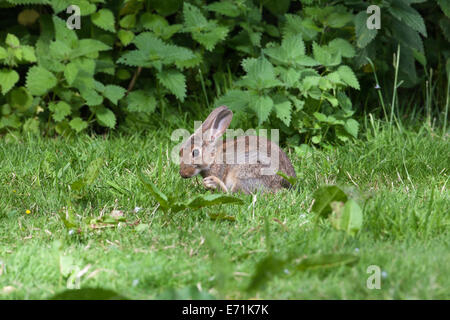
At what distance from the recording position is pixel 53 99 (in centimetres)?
607

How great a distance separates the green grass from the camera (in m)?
2.69

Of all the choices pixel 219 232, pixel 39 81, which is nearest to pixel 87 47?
pixel 39 81

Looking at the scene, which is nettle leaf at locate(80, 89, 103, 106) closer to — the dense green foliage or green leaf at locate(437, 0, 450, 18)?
the dense green foliage

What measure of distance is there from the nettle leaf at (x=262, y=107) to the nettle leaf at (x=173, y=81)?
85 cm

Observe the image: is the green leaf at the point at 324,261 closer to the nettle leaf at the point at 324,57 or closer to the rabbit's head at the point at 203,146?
the rabbit's head at the point at 203,146

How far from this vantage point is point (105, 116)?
5.99m

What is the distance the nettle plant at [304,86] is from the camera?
209 inches

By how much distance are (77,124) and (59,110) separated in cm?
23

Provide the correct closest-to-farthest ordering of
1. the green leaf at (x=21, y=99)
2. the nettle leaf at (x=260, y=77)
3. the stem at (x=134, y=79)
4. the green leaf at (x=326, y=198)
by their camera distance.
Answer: the green leaf at (x=326, y=198)
the nettle leaf at (x=260, y=77)
the green leaf at (x=21, y=99)
the stem at (x=134, y=79)

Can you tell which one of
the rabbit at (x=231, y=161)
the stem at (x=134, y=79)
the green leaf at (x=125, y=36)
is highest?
the green leaf at (x=125, y=36)

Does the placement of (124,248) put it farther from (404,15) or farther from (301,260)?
(404,15)

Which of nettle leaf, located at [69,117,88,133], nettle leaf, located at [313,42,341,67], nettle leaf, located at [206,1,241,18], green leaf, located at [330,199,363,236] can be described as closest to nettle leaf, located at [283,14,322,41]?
nettle leaf, located at [313,42,341,67]

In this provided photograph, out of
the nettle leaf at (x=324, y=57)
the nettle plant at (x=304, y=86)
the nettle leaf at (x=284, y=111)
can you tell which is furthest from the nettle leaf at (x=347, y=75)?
the nettle leaf at (x=284, y=111)
